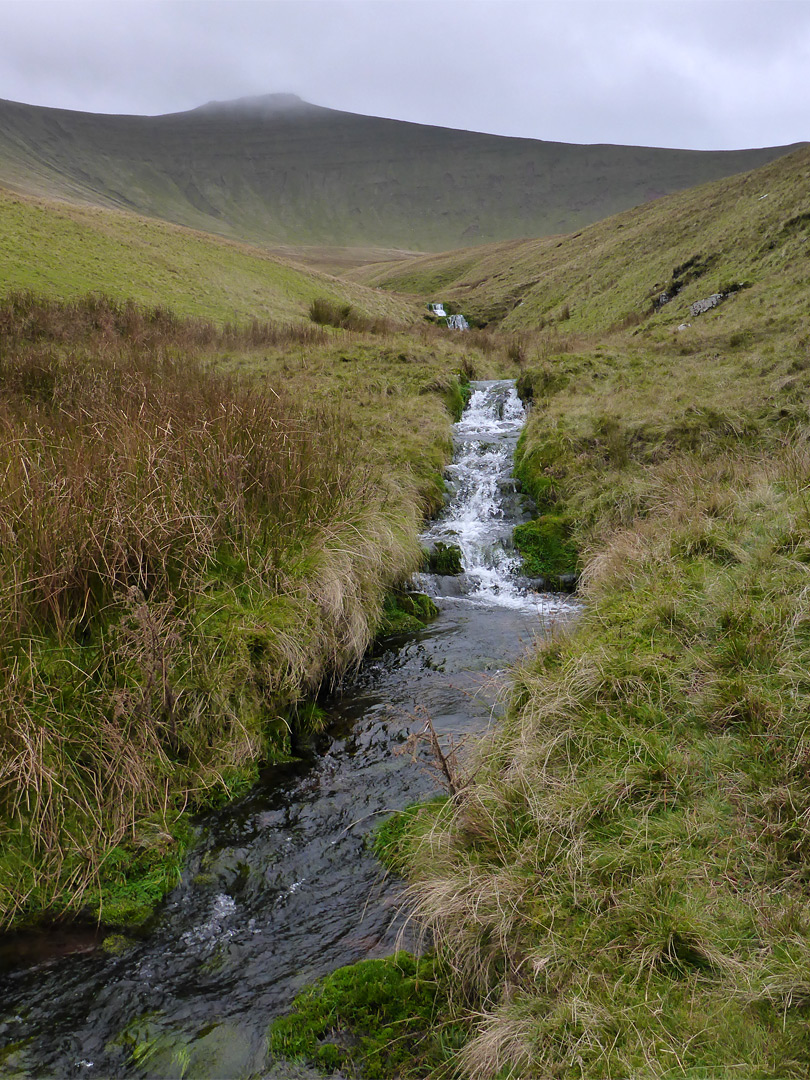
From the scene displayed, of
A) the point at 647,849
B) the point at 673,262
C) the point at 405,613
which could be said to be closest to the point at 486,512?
the point at 405,613

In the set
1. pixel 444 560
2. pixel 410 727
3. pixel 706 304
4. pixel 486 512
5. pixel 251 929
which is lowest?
pixel 251 929

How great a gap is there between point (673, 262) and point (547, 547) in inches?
1082

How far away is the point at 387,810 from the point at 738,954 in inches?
94.0

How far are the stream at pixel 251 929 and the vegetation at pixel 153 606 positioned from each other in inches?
9.5

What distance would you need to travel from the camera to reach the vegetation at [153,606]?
3562 millimetres

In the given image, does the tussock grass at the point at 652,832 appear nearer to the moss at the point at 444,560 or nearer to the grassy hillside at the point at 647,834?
the grassy hillside at the point at 647,834

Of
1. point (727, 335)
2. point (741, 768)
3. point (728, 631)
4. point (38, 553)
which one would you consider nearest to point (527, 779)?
point (741, 768)

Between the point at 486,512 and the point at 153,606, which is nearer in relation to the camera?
the point at 153,606

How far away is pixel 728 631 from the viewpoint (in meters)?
4.07

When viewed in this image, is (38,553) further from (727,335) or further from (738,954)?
(727,335)

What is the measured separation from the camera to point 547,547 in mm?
9070

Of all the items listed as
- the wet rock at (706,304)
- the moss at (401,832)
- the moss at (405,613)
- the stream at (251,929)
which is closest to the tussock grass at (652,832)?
the moss at (401,832)

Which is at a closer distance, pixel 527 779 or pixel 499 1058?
pixel 499 1058

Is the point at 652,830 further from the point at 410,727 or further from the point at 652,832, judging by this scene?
the point at 410,727
